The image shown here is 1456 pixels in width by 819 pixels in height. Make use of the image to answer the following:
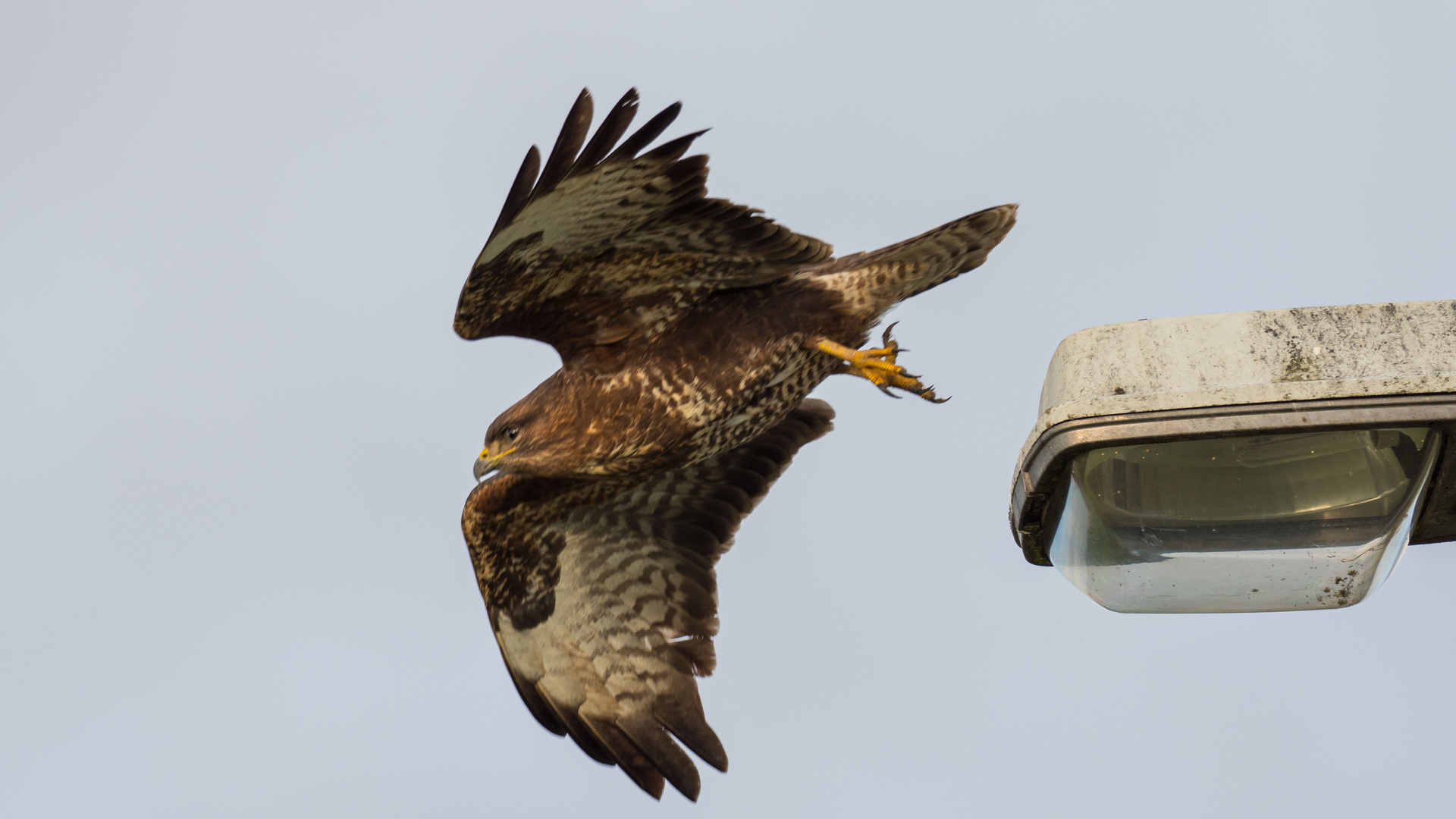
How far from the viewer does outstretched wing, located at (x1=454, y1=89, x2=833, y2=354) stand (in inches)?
189

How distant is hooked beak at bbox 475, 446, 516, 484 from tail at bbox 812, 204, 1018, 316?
1450 mm

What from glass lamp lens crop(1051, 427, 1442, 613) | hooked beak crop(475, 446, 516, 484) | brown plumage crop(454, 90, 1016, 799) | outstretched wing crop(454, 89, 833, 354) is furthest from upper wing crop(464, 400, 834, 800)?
glass lamp lens crop(1051, 427, 1442, 613)

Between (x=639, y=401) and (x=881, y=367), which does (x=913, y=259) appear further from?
(x=639, y=401)

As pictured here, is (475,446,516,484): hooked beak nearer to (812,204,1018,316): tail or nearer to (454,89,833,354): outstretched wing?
(454,89,833,354): outstretched wing

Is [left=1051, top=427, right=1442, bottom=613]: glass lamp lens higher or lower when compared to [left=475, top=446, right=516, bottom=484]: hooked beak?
lower

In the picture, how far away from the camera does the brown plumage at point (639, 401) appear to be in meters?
5.07

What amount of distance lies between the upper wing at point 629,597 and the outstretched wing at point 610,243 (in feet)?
3.59

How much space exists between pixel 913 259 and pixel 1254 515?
2639 mm

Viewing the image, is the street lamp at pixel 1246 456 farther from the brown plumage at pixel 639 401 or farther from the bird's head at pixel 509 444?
the bird's head at pixel 509 444

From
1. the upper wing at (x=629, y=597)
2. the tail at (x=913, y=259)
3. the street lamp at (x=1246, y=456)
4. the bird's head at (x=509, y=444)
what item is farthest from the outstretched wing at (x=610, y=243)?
the street lamp at (x=1246, y=456)

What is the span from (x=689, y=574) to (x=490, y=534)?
94cm

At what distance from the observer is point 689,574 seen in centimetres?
659

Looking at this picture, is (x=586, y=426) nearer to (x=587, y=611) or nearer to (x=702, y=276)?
(x=702, y=276)

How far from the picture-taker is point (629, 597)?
21.6 feet
